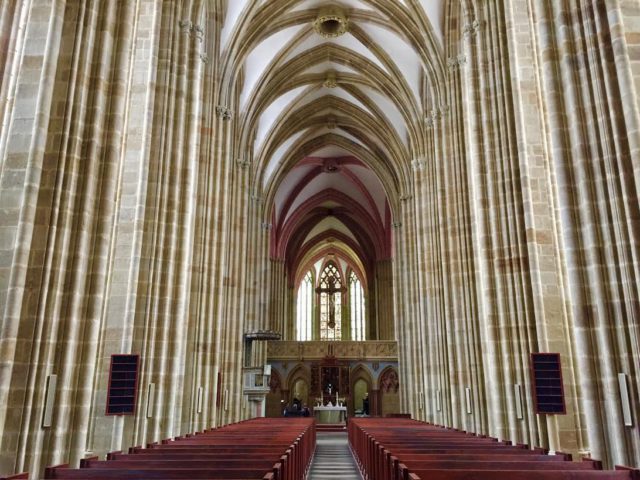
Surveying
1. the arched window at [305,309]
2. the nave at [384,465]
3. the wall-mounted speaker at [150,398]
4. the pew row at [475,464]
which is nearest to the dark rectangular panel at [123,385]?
the wall-mounted speaker at [150,398]

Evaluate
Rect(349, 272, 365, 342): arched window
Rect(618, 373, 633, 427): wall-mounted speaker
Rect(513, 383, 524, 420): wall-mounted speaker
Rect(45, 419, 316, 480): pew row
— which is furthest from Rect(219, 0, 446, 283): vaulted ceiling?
Rect(618, 373, 633, 427): wall-mounted speaker

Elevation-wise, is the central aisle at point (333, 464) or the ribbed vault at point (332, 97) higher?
the ribbed vault at point (332, 97)

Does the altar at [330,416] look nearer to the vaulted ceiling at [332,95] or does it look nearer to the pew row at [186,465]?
the vaulted ceiling at [332,95]

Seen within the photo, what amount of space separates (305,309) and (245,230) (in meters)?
26.0

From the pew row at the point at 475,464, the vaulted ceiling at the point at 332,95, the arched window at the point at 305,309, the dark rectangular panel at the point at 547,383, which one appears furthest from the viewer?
the arched window at the point at 305,309

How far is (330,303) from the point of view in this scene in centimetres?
4616

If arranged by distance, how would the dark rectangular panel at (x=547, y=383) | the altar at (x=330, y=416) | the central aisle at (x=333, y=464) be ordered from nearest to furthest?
1. the dark rectangular panel at (x=547, y=383)
2. the central aisle at (x=333, y=464)
3. the altar at (x=330, y=416)

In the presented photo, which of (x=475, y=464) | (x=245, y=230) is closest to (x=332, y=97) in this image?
(x=245, y=230)

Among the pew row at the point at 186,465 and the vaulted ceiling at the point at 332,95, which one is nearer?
the pew row at the point at 186,465

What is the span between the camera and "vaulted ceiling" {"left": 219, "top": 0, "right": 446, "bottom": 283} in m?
17.7

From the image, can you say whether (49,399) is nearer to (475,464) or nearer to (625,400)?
(475,464)

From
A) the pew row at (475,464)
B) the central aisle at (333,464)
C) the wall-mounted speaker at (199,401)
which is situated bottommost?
the central aisle at (333,464)

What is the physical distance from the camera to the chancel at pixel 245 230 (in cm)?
606

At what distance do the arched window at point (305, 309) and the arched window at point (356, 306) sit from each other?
3408 millimetres
